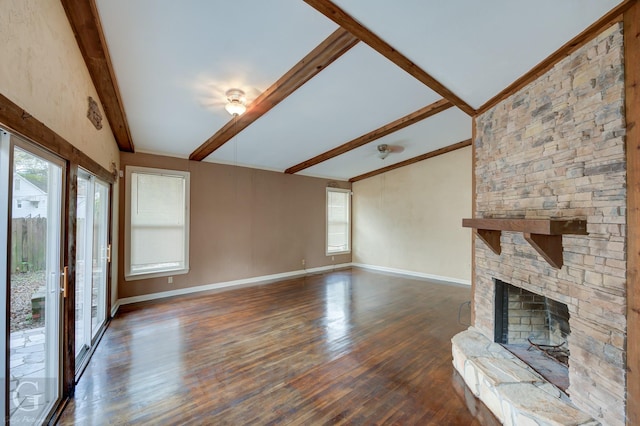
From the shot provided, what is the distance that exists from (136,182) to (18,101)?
146 inches

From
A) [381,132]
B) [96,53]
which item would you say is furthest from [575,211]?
[96,53]

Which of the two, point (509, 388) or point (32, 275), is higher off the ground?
point (32, 275)

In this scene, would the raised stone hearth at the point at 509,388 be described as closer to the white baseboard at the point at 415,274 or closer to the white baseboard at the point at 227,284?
the white baseboard at the point at 415,274

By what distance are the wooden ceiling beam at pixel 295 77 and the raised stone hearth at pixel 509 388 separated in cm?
313

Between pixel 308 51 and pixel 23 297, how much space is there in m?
2.91

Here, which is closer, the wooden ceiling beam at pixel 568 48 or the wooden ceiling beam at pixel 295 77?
the wooden ceiling beam at pixel 568 48

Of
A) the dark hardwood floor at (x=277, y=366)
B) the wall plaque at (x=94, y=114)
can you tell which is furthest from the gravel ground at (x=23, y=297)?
the wall plaque at (x=94, y=114)

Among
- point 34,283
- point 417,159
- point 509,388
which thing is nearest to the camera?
point 34,283

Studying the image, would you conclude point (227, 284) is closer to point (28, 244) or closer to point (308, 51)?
point (28, 244)

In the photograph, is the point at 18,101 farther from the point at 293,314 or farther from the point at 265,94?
the point at 293,314

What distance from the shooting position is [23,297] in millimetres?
1707

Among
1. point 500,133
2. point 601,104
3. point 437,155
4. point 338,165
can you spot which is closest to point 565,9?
point 601,104

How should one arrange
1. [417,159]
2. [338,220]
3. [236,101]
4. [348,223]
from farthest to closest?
[348,223] < [338,220] < [417,159] < [236,101]

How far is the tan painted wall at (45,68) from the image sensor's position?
1.36 meters
